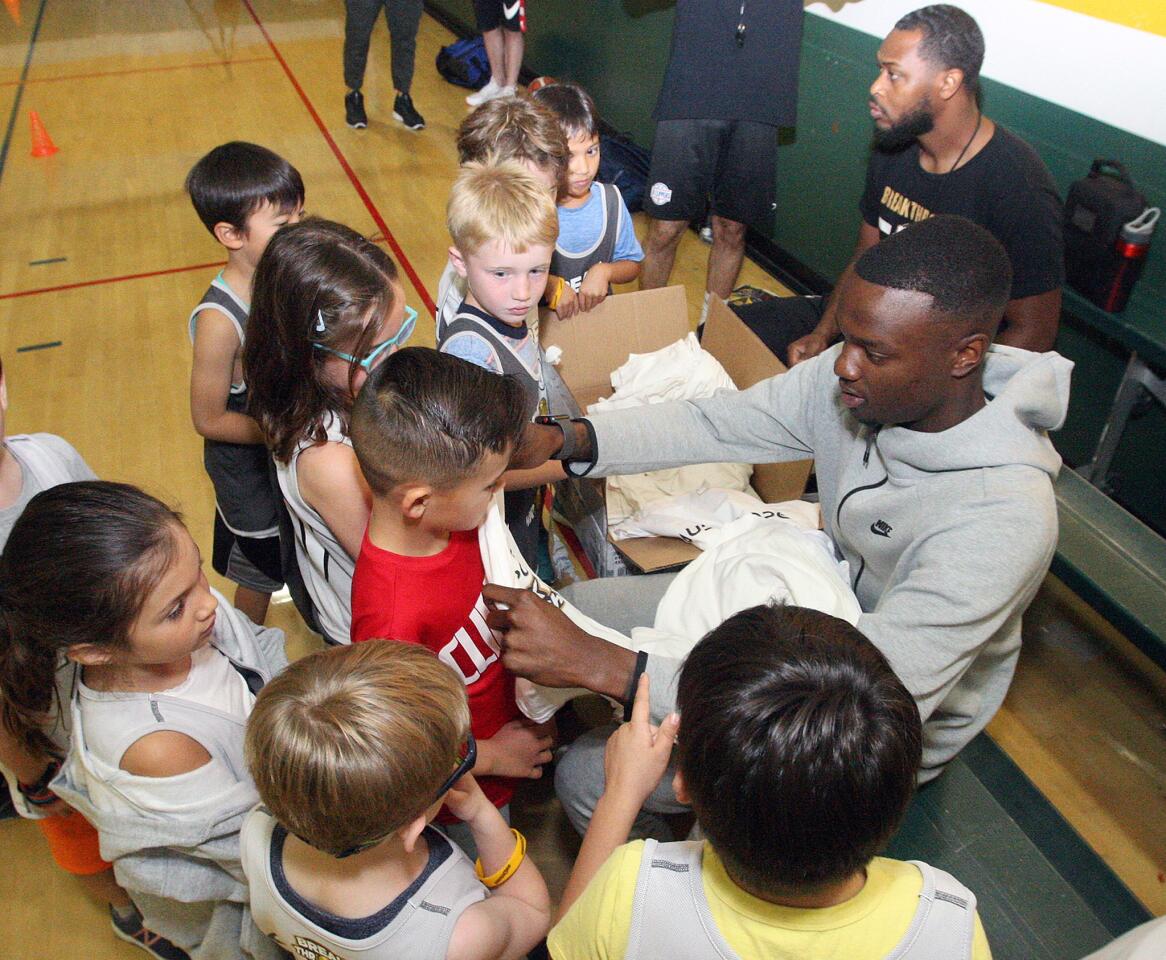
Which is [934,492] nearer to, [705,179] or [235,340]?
[235,340]

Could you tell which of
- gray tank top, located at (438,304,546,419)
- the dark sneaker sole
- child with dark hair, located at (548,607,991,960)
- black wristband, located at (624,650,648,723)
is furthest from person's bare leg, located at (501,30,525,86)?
child with dark hair, located at (548,607,991,960)

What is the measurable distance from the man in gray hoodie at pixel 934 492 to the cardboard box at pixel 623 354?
85cm

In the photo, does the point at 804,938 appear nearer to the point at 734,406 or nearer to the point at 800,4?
the point at 734,406

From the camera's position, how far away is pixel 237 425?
6.50 feet

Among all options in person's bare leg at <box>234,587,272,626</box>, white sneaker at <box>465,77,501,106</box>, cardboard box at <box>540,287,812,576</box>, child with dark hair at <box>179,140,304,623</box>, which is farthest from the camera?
white sneaker at <box>465,77,501,106</box>

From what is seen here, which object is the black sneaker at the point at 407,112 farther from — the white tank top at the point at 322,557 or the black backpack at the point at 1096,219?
the white tank top at the point at 322,557

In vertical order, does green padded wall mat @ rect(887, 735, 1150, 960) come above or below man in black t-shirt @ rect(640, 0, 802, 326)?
below

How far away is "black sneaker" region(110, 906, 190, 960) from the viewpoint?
68.1 inches

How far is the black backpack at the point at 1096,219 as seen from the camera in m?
2.68

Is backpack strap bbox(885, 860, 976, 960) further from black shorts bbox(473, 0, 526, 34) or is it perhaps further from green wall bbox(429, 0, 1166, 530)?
black shorts bbox(473, 0, 526, 34)

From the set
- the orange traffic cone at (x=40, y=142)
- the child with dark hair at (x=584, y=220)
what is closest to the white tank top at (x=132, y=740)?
the child with dark hair at (x=584, y=220)

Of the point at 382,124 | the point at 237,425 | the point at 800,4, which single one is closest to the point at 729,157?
the point at 800,4

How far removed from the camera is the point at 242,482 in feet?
6.88

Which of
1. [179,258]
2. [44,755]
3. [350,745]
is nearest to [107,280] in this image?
[179,258]
